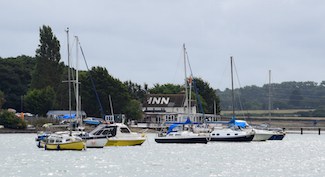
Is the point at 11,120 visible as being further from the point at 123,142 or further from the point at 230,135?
the point at 123,142

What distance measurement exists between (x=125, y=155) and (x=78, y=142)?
568 centimetres

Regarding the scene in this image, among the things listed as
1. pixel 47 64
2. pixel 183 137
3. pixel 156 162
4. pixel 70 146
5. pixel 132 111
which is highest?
pixel 47 64

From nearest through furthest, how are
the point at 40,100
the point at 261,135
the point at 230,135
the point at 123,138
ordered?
1. the point at 123,138
2. the point at 230,135
3. the point at 261,135
4. the point at 40,100

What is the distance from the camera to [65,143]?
9344 centimetres

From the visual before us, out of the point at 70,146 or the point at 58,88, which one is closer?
the point at 70,146

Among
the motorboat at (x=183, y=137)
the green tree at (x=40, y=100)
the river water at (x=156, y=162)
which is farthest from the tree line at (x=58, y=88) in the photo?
the river water at (x=156, y=162)

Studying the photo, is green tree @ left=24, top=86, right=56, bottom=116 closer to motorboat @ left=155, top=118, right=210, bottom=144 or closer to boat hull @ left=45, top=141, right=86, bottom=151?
motorboat @ left=155, top=118, right=210, bottom=144

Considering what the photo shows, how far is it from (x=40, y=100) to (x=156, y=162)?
101 metres

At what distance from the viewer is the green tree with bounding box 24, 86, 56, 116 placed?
178250 millimetres

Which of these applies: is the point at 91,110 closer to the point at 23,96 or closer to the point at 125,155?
the point at 23,96

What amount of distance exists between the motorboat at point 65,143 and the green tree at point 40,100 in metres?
83.6

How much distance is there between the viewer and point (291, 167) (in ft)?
255

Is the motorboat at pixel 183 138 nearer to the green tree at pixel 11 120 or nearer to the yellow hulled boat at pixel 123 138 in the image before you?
the yellow hulled boat at pixel 123 138

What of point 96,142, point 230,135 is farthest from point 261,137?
point 96,142
